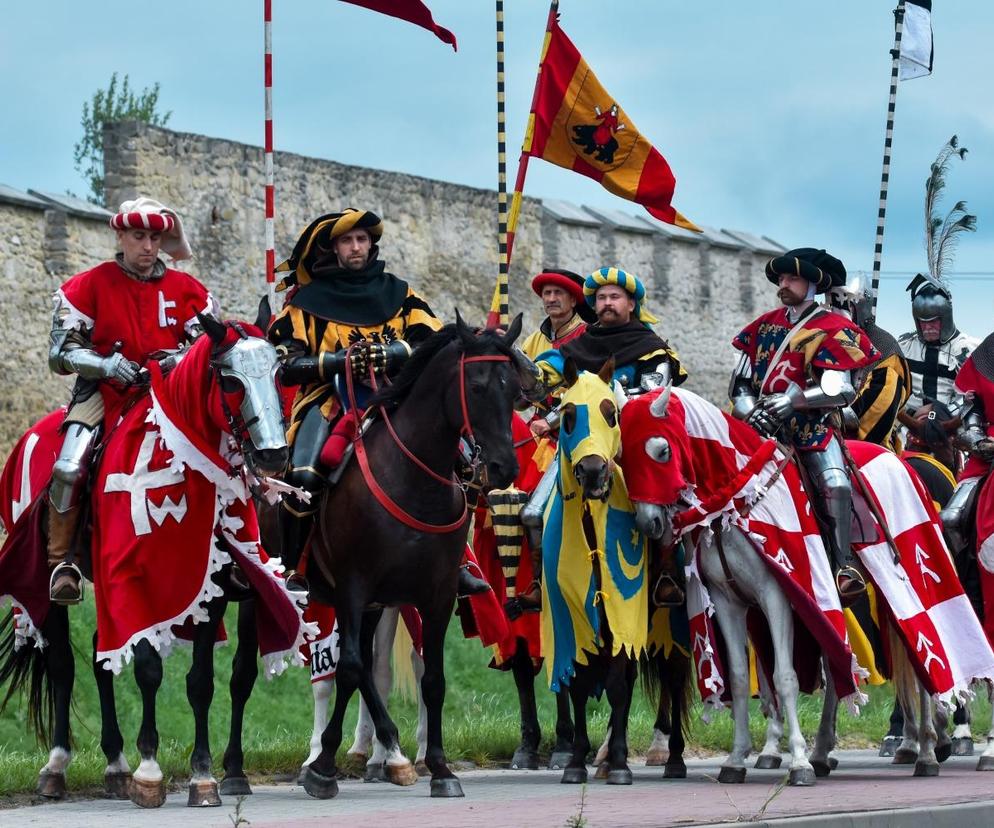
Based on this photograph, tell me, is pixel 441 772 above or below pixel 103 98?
below

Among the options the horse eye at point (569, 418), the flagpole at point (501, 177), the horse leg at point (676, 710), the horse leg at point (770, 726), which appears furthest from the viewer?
the flagpole at point (501, 177)

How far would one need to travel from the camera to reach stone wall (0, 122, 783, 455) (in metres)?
23.3

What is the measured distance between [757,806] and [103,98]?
138 ft

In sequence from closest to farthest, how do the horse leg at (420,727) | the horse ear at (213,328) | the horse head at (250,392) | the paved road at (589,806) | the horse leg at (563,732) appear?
the paved road at (589,806)
the horse head at (250,392)
the horse ear at (213,328)
the horse leg at (420,727)
the horse leg at (563,732)

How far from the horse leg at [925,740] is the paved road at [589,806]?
15 cm

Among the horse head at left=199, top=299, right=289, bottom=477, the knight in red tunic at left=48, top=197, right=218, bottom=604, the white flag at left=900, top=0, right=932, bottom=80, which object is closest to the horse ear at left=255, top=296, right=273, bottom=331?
the horse head at left=199, top=299, right=289, bottom=477

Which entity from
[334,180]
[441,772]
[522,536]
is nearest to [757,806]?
[441,772]

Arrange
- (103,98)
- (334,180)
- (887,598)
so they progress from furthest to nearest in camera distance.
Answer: (103,98)
(334,180)
(887,598)

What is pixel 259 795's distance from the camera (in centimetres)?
1052

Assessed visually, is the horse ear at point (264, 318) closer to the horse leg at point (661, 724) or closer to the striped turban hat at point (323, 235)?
the striped turban hat at point (323, 235)

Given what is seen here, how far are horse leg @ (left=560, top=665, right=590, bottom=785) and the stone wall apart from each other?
13558 millimetres

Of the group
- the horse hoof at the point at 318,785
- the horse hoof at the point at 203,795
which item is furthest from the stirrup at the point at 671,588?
the horse hoof at the point at 203,795

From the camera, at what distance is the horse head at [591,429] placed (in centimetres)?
1041

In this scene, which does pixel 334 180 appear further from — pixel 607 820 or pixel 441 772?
pixel 607 820
